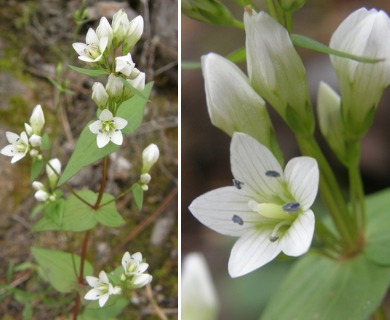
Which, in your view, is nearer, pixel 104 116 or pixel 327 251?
pixel 104 116

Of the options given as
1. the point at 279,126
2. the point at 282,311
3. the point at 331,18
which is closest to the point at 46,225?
the point at 282,311

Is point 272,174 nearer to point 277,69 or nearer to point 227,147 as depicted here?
point 277,69

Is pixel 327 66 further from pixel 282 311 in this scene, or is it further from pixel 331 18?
pixel 282 311

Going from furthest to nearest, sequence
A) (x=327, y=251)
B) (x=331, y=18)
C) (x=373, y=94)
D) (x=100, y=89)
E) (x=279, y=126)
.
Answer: (x=331, y=18), (x=279, y=126), (x=327, y=251), (x=373, y=94), (x=100, y=89)

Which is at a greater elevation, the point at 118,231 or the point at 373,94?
the point at 373,94

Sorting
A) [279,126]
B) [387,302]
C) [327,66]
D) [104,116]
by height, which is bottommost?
[387,302]

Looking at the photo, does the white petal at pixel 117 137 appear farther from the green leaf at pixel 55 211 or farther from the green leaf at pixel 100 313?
the green leaf at pixel 100 313

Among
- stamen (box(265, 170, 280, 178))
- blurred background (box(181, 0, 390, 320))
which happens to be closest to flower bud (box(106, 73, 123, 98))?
stamen (box(265, 170, 280, 178))
